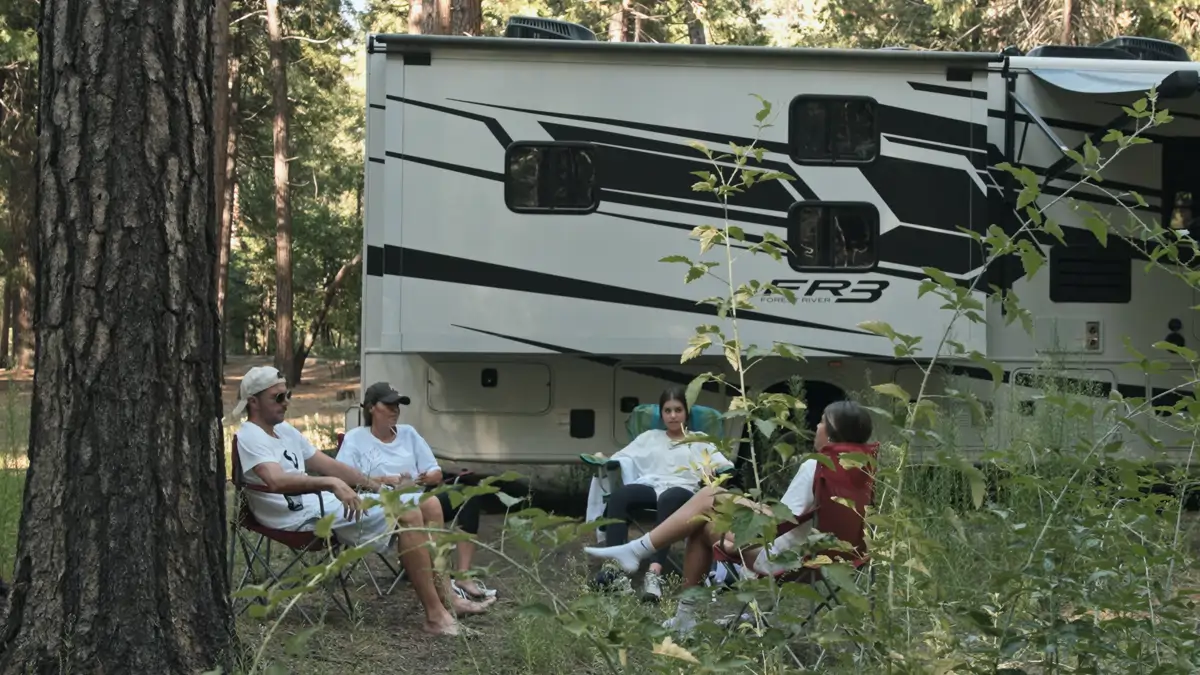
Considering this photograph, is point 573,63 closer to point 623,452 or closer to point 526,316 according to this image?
point 526,316

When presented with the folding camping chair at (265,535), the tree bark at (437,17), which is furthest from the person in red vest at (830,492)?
the tree bark at (437,17)

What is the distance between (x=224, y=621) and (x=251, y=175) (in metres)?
20.7

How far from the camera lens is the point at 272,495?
5.03 m

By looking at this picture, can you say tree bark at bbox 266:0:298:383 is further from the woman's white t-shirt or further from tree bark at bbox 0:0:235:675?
tree bark at bbox 0:0:235:675

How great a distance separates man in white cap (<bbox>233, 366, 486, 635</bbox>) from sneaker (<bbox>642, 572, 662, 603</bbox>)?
2.07ft

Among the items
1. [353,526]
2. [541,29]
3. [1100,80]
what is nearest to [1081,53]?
[1100,80]

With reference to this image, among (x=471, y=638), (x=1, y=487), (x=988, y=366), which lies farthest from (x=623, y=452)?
(x=988, y=366)

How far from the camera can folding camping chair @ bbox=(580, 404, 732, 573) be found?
5992mm

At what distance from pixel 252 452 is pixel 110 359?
4.97 ft

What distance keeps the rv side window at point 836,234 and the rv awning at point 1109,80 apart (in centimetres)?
114

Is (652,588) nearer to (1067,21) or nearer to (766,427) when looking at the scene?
(766,427)

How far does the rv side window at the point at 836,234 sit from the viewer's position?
7.09m

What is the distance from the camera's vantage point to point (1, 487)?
17.4ft

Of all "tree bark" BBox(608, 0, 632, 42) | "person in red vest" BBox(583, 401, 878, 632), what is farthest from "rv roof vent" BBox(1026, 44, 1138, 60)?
"tree bark" BBox(608, 0, 632, 42)
